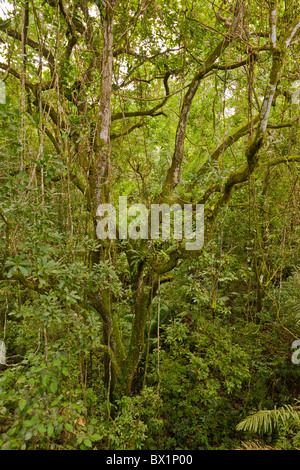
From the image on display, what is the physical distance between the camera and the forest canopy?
5.07 ft

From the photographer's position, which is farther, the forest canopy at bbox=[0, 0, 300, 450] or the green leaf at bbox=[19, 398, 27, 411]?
the forest canopy at bbox=[0, 0, 300, 450]

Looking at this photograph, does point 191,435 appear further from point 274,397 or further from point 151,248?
point 151,248

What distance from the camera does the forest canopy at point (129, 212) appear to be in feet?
5.07

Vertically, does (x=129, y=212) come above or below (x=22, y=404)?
above

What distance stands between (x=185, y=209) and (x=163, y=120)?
271 cm

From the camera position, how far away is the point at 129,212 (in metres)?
3.46

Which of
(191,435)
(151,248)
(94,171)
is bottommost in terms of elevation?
(191,435)

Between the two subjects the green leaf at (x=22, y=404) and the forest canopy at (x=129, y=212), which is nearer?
the green leaf at (x=22, y=404)

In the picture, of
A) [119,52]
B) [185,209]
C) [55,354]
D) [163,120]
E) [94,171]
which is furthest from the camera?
[163,120]

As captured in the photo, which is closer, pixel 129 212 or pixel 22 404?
pixel 22 404

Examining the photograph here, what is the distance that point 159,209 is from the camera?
8.76 ft
